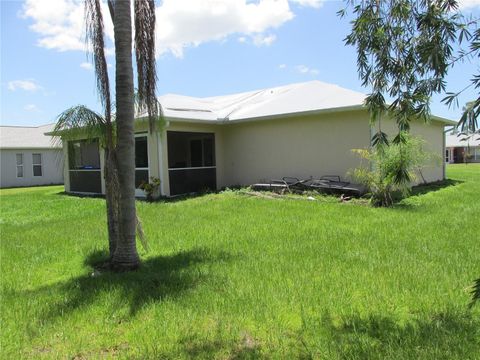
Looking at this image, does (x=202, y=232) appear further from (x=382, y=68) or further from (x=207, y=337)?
(x=382, y=68)

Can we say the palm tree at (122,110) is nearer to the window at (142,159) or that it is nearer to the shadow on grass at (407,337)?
the shadow on grass at (407,337)

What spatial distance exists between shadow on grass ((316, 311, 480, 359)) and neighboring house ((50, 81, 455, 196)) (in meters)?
9.93

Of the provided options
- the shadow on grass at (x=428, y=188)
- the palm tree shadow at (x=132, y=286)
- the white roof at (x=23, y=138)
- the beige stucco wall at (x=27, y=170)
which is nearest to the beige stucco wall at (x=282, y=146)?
the shadow on grass at (x=428, y=188)

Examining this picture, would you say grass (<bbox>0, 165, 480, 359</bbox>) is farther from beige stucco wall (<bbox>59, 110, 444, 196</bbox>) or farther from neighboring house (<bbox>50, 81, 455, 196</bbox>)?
neighboring house (<bbox>50, 81, 455, 196</bbox>)

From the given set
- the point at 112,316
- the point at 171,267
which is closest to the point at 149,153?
the point at 171,267

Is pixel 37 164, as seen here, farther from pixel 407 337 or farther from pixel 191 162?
pixel 407 337

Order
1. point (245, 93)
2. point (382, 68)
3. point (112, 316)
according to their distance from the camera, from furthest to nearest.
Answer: point (245, 93) → point (112, 316) → point (382, 68)

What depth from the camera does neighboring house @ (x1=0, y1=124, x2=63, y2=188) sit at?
88.4ft

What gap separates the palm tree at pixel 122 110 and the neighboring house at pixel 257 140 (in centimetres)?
619

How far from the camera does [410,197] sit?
1349 centimetres

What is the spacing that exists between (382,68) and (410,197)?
10684 millimetres

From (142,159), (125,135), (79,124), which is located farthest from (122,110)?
(142,159)

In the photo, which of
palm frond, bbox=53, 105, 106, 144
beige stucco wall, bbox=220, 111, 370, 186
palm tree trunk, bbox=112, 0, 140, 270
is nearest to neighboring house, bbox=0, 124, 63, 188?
beige stucco wall, bbox=220, 111, 370, 186

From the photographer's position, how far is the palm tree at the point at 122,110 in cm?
620
